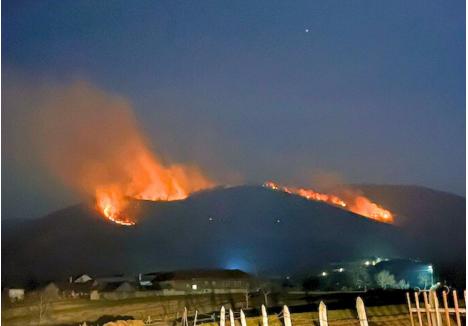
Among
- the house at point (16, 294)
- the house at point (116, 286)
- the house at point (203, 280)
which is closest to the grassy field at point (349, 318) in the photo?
the house at point (16, 294)

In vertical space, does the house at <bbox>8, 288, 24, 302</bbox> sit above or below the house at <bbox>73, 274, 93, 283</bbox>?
below

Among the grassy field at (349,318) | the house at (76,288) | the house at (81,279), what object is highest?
the house at (81,279)

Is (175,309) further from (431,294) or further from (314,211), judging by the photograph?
(314,211)

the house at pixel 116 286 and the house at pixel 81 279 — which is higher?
the house at pixel 81 279

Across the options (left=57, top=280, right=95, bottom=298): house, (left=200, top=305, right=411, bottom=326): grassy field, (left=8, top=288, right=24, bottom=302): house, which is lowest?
(left=200, top=305, right=411, bottom=326): grassy field

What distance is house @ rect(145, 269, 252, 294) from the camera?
33.0m

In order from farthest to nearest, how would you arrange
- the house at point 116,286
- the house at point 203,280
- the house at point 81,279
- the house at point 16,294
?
the house at point 81,279, the house at point 203,280, the house at point 116,286, the house at point 16,294

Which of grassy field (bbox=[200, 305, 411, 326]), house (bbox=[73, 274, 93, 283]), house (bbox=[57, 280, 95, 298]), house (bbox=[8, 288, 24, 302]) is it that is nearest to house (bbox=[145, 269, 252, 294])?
house (bbox=[57, 280, 95, 298])

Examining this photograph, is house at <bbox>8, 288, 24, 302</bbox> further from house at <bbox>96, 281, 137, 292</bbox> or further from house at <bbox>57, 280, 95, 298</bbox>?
house at <bbox>96, 281, 137, 292</bbox>

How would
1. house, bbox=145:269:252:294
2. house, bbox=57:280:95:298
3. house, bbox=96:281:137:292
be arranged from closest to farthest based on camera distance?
house, bbox=57:280:95:298 → house, bbox=96:281:137:292 → house, bbox=145:269:252:294

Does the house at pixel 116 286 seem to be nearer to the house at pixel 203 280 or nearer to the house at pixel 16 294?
the house at pixel 203 280

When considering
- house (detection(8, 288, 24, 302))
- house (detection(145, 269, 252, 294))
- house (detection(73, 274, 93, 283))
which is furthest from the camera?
house (detection(73, 274, 93, 283))

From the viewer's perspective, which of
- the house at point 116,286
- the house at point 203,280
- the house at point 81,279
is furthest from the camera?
the house at point 81,279

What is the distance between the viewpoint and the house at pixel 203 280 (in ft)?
108
